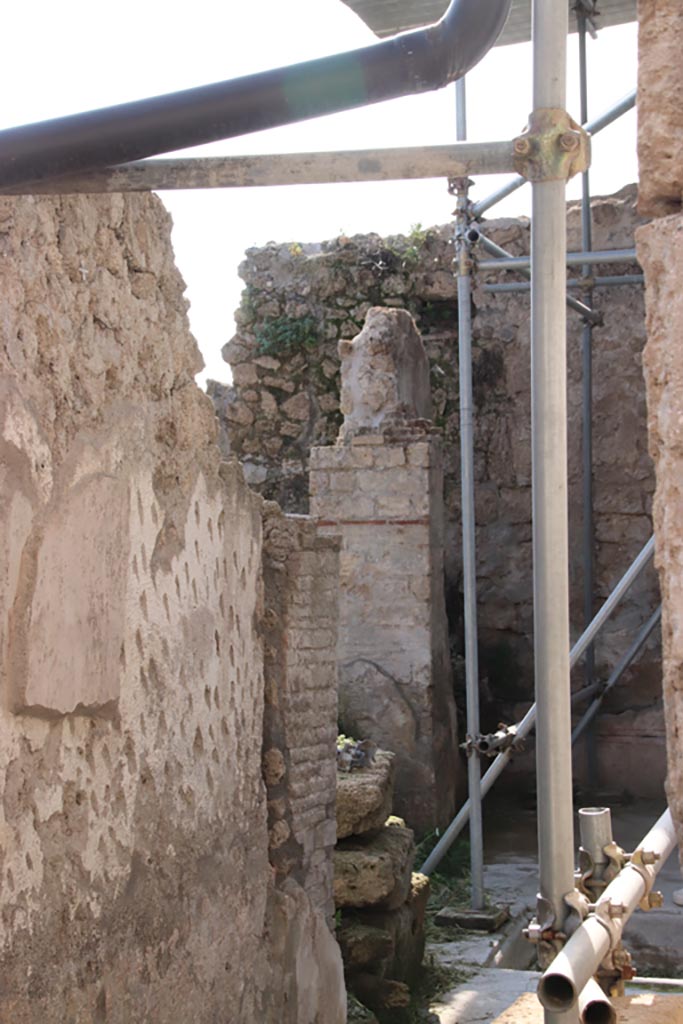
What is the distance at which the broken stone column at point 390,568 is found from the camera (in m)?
7.48

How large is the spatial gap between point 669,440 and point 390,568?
5737 millimetres

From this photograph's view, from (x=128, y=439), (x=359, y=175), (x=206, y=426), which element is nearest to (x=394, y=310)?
(x=206, y=426)

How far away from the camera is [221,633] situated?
3.51 m

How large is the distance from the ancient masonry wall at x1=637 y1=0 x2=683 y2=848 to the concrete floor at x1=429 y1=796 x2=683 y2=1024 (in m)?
3.61

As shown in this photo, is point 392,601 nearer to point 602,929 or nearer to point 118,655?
point 118,655

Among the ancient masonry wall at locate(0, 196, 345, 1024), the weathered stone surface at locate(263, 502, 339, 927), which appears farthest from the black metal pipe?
the weathered stone surface at locate(263, 502, 339, 927)

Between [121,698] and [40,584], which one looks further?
[121,698]

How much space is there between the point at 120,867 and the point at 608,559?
23.7ft

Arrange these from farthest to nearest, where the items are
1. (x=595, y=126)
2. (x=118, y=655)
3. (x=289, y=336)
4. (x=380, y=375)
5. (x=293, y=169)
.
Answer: (x=289, y=336), (x=380, y=375), (x=595, y=126), (x=118, y=655), (x=293, y=169)

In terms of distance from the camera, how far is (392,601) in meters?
7.61

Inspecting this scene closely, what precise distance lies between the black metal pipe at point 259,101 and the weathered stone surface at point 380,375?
549 cm

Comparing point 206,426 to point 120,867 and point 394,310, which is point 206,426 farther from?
point 394,310

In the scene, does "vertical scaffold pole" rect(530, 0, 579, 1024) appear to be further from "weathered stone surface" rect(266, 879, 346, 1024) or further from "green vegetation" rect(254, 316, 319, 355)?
"green vegetation" rect(254, 316, 319, 355)

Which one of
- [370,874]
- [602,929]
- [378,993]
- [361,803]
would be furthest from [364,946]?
[602,929]
